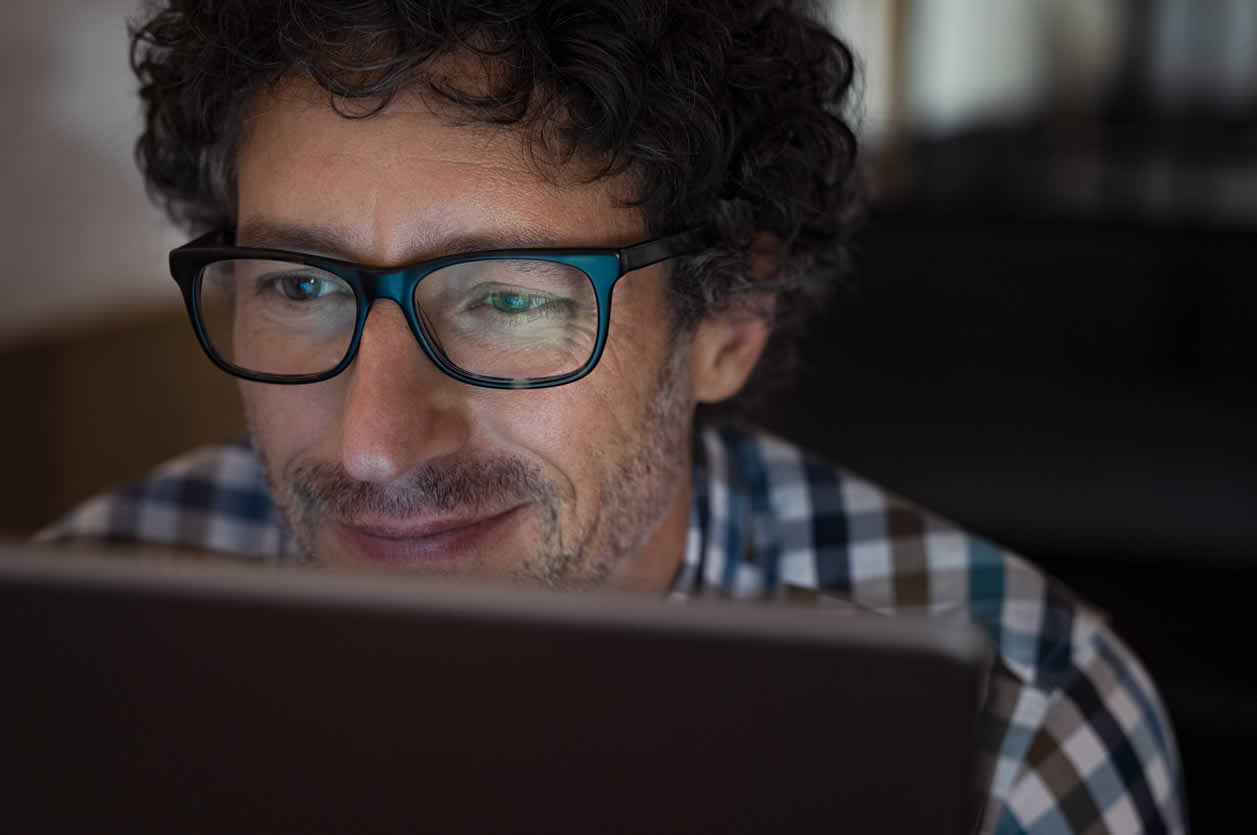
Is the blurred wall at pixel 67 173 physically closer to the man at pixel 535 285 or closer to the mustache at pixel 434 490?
the man at pixel 535 285

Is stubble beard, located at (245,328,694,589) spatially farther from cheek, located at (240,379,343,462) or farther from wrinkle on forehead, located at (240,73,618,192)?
wrinkle on forehead, located at (240,73,618,192)

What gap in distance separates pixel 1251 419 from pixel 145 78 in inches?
88.2

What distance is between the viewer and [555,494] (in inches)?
43.1

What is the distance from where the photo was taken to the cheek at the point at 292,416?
108 centimetres

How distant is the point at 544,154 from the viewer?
42.2 inches

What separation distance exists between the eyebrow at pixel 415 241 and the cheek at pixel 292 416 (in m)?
0.12

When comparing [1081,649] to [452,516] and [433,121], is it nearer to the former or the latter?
[452,516]

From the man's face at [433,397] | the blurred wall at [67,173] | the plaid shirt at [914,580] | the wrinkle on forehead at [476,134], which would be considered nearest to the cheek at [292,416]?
the man's face at [433,397]

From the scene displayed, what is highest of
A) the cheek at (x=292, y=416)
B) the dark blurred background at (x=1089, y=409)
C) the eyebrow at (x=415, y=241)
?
the eyebrow at (x=415, y=241)

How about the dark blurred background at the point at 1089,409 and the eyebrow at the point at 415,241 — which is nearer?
the eyebrow at the point at 415,241

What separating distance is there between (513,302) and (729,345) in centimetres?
40

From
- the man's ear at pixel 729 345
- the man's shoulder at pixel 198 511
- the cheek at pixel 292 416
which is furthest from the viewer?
the man's shoulder at pixel 198 511

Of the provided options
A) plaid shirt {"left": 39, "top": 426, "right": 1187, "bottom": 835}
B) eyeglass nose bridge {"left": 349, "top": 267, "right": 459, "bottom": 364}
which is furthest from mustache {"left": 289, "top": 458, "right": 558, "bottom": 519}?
plaid shirt {"left": 39, "top": 426, "right": 1187, "bottom": 835}

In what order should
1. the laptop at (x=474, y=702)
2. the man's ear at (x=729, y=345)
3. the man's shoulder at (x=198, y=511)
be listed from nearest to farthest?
the laptop at (x=474, y=702), the man's ear at (x=729, y=345), the man's shoulder at (x=198, y=511)
